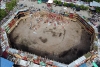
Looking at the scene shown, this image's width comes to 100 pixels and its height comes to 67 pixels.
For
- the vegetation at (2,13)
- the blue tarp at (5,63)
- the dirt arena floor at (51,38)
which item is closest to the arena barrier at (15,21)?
the dirt arena floor at (51,38)

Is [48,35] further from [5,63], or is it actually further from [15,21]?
[5,63]

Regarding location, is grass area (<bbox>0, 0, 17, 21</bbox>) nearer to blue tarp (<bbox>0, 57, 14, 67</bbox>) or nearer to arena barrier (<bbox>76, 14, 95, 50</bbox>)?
blue tarp (<bbox>0, 57, 14, 67</bbox>)

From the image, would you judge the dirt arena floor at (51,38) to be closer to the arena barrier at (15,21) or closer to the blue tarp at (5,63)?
the arena barrier at (15,21)

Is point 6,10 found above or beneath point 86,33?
above

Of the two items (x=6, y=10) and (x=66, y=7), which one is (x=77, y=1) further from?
(x=6, y=10)

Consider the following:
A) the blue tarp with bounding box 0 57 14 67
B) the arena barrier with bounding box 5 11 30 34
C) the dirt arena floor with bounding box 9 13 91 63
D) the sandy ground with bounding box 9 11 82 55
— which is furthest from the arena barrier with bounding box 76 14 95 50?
the blue tarp with bounding box 0 57 14 67

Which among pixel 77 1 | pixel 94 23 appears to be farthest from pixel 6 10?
pixel 94 23

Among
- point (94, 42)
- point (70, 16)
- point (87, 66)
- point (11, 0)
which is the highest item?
point (11, 0)
